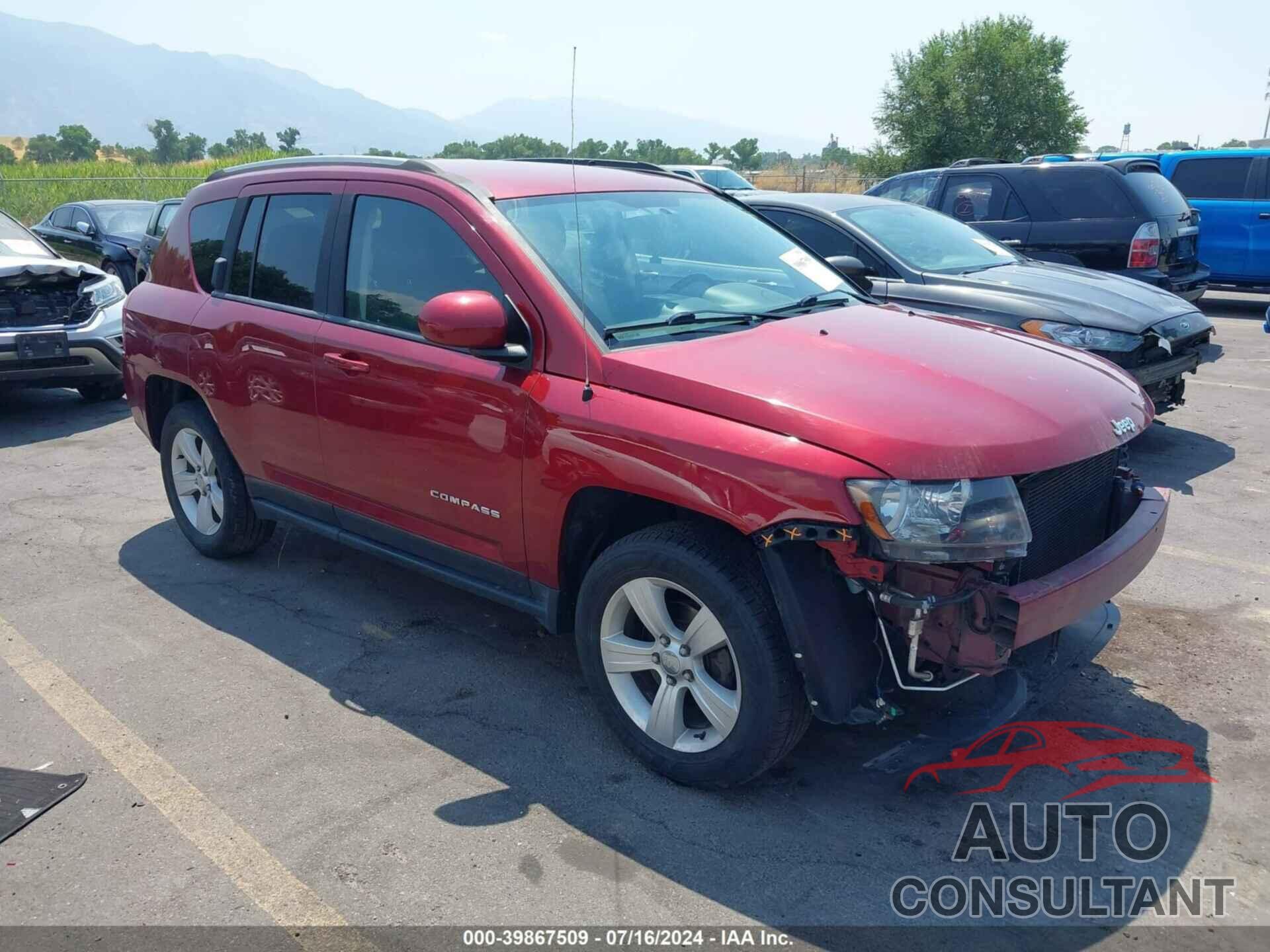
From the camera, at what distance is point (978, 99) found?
41312 mm

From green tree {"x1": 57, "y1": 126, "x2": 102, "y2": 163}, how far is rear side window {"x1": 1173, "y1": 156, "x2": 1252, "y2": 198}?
83.0 m

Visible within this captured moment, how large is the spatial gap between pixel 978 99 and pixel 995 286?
128ft

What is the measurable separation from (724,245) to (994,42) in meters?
43.3

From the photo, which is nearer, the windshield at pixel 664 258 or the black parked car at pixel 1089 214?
the windshield at pixel 664 258

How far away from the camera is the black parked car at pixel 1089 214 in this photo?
9.67 meters

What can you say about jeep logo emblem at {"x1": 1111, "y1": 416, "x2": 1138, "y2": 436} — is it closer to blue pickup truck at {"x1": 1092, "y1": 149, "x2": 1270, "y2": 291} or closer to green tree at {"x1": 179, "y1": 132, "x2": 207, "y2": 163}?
blue pickup truck at {"x1": 1092, "y1": 149, "x2": 1270, "y2": 291}

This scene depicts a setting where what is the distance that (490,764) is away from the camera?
349 centimetres

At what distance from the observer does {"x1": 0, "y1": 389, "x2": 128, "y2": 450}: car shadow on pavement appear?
27.1 feet

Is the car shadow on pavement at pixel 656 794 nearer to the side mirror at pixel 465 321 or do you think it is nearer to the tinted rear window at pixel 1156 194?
the side mirror at pixel 465 321

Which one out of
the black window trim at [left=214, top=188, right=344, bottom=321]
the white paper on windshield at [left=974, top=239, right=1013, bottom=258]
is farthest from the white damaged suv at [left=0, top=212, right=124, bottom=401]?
the white paper on windshield at [left=974, top=239, right=1013, bottom=258]

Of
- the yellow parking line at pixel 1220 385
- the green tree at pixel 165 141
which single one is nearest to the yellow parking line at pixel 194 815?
the yellow parking line at pixel 1220 385

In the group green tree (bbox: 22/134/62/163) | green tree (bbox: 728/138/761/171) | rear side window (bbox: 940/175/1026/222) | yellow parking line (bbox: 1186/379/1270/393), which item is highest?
green tree (bbox: 728/138/761/171)

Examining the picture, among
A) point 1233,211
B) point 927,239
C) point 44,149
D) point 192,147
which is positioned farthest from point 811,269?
point 44,149

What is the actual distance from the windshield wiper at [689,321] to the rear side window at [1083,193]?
7443mm
